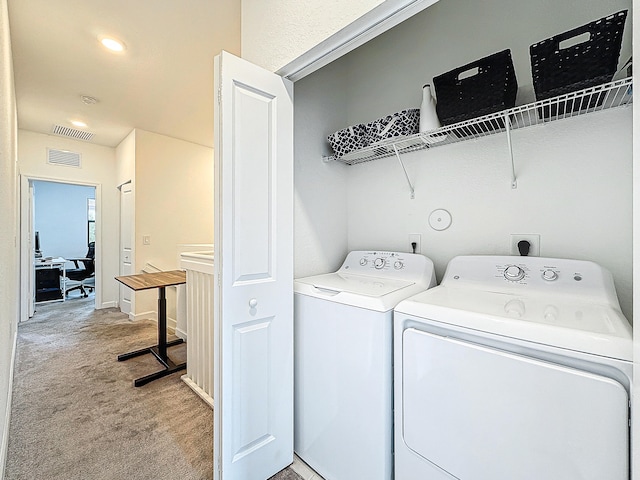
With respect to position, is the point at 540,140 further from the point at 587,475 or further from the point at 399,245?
the point at 587,475

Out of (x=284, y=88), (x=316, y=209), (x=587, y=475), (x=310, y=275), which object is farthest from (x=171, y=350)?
(x=587, y=475)

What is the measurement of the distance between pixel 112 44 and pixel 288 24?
68.4 inches

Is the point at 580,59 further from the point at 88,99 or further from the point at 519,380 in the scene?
the point at 88,99

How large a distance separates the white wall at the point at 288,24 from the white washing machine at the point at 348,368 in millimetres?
1042

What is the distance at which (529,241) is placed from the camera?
1.34 metres

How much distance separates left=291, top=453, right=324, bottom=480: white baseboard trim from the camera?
137 cm

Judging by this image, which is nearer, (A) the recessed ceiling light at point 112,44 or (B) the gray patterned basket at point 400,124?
(B) the gray patterned basket at point 400,124

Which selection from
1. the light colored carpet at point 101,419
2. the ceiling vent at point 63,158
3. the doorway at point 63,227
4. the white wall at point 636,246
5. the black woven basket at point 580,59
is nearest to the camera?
the white wall at point 636,246

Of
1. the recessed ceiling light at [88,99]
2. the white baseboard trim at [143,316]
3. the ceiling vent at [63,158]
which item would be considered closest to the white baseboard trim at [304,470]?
the white baseboard trim at [143,316]

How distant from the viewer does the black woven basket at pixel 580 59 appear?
95cm

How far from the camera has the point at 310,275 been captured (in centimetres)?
176

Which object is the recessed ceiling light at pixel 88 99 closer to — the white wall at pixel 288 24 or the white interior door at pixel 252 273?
the white wall at pixel 288 24

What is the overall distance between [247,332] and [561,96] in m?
1.53

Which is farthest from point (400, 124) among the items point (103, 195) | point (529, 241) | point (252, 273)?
point (103, 195)
